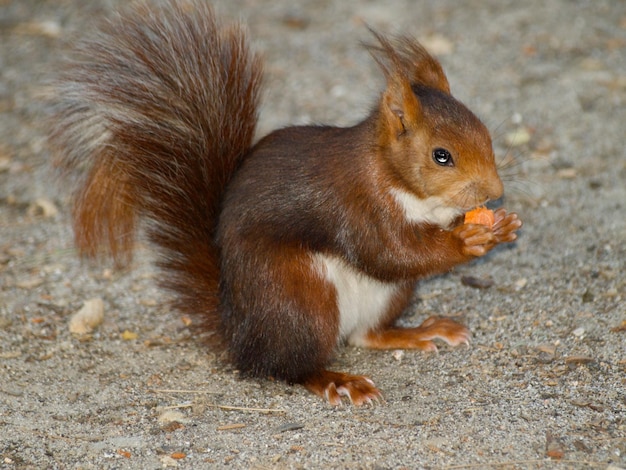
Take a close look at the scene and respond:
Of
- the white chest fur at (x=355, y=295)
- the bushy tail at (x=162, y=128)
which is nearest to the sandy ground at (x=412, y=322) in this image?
the white chest fur at (x=355, y=295)

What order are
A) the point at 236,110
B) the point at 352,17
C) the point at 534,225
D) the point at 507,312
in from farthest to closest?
1. the point at 352,17
2. the point at 534,225
3. the point at 507,312
4. the point at 236,110

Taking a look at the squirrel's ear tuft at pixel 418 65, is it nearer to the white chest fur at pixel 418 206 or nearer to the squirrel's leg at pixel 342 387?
the white chest fur at pixel 418 206

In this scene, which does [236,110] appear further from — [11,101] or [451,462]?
[11,101]

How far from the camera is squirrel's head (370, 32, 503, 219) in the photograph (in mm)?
2148

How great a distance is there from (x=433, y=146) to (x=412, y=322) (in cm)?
73

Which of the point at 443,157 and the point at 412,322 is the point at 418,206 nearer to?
the point at 443,157

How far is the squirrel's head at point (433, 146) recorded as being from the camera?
2148mm

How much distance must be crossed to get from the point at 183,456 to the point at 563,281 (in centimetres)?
129

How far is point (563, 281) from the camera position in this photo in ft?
8.93

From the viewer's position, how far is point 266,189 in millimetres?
2293

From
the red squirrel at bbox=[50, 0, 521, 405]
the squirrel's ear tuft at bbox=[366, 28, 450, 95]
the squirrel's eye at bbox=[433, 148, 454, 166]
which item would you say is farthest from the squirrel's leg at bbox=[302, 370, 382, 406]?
the squirrel's ear tuft at bbox=[366, 28, 450, 95]

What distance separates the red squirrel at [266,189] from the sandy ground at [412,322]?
0.15 metres

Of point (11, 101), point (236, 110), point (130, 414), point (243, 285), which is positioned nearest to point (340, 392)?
point (243, 285)

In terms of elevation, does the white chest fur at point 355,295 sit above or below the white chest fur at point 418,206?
below
